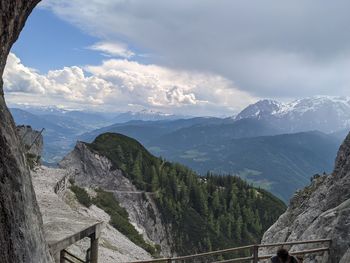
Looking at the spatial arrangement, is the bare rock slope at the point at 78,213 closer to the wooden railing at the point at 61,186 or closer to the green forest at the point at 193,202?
the wooden railing at the point at 61,186

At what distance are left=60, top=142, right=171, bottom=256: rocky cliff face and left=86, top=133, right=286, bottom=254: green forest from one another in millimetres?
3643

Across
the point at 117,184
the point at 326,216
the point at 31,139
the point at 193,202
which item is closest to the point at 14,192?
the point at 326,216

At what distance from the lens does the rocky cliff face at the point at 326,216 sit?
20.2m

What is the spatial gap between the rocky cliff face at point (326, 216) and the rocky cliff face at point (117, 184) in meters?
71.3

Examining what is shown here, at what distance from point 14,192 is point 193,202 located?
462ft

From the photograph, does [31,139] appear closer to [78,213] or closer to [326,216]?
[78,213]

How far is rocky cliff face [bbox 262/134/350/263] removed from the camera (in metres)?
20.2

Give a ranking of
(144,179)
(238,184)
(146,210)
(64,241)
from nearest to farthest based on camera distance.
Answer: (64,241)
(146,210)
(144,179)
(238,184)

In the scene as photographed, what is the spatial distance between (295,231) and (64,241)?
58.5 ft

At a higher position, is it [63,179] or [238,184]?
[63,179]

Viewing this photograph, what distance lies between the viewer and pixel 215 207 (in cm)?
15250

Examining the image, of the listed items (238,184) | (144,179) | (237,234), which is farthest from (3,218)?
(238,184)

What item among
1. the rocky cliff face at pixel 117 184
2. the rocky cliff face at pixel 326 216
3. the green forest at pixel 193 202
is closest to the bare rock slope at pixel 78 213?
the rocky cliff face at pixel 326 216

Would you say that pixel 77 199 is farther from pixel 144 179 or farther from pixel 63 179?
pixel 144 179
